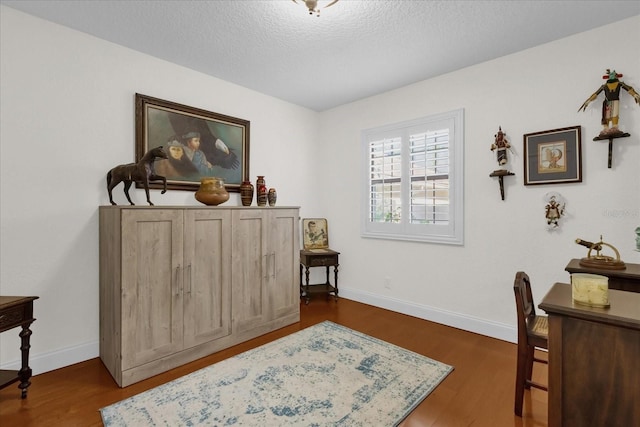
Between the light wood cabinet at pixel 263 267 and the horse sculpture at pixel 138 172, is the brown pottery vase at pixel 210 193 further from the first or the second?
the horse sculpture at pixel 138 172

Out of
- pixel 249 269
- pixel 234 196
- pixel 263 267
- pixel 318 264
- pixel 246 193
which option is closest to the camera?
pixel 249 269

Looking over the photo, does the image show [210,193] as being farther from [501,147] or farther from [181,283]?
[501,147]

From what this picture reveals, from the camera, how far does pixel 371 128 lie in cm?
400

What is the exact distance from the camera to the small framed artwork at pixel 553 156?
101 inches

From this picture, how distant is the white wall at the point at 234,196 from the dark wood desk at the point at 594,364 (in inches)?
62.5

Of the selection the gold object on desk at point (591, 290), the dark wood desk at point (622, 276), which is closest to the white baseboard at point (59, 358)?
the gold object on desk at point (591, 290)

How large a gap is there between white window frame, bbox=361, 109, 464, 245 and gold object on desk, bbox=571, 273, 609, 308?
191cm

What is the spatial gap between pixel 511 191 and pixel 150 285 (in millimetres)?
3401

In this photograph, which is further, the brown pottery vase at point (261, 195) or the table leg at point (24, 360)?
the brown pottery vase at point (261, 195)

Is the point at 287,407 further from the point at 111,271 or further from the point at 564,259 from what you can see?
the point at 564,259

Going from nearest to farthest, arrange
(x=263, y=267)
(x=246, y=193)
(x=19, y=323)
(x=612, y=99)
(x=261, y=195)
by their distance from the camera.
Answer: (x=19, y=323)
(x=612, y=99)
(x=263, y=267)
(x=246, y=193)
(x=261, y=195)

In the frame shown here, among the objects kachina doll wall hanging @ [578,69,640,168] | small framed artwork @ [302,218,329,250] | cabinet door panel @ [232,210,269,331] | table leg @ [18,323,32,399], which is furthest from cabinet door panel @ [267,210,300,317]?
kachina doll wall hanging @ [578,69,640,168]

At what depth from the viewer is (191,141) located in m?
3.18

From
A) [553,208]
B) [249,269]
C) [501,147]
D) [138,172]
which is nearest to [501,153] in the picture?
[501,147]
